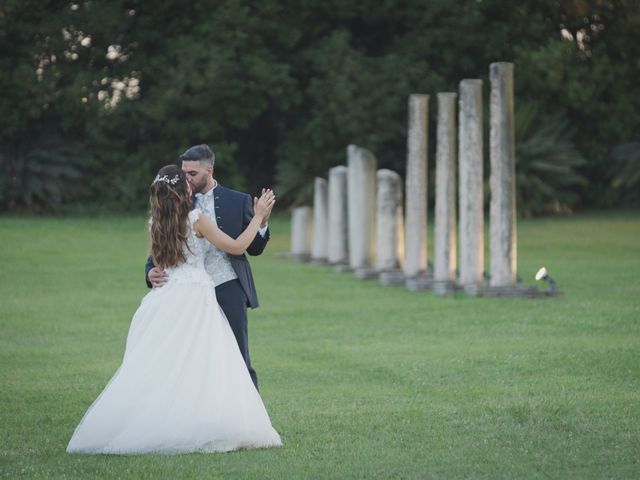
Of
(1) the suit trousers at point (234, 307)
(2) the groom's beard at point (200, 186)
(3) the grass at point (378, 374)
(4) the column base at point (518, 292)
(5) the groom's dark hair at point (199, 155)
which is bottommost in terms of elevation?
(3) the grass at point (378, 374)

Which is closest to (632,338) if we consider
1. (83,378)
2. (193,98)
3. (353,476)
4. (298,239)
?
(83,378)

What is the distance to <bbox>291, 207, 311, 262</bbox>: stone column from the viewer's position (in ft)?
85.4

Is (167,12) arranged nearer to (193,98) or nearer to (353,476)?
(193,98)

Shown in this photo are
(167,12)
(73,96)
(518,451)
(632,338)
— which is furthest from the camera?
(167,12)

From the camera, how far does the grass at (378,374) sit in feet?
27.9

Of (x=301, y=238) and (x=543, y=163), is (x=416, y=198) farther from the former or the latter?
(x=543, y=163)

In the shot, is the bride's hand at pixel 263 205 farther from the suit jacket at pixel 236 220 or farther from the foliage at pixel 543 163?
the foliage at pixel 543 163

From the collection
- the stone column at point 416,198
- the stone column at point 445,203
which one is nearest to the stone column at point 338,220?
the stone column at point 416,198

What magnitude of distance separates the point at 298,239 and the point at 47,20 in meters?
13.0

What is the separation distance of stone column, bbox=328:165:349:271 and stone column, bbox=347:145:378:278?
42.0 inches

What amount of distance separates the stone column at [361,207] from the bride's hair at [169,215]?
1397cm

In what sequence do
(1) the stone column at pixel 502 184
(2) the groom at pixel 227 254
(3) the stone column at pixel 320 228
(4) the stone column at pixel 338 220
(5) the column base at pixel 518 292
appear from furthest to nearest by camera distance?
(3) the stone column at pixel 320 228, (4) the stone column at pixel 338 220, (1) the stone column at pixel 502 184, (5) the column base at pixel 518 292, (2) the groom at pixel 227 254

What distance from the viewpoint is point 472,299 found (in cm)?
1844

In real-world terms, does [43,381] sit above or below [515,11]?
below
